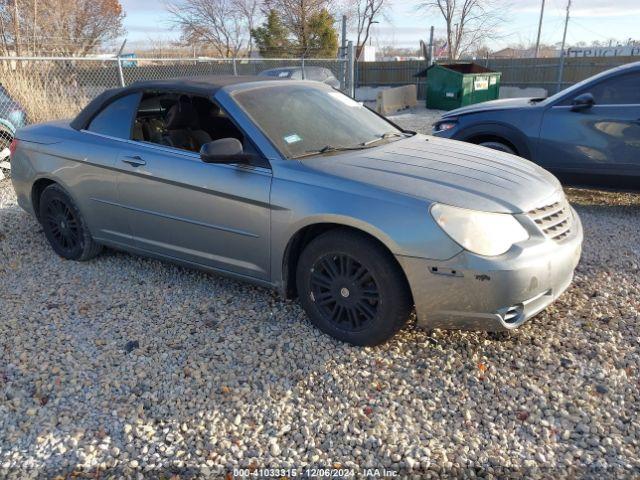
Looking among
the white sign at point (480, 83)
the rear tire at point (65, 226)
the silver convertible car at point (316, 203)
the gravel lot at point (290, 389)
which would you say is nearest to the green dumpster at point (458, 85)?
the white sign at point (480, 83)

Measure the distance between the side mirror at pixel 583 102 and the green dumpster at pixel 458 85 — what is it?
11.7m

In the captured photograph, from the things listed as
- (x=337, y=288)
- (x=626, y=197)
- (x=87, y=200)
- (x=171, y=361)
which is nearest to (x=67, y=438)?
(x=171, y=361)

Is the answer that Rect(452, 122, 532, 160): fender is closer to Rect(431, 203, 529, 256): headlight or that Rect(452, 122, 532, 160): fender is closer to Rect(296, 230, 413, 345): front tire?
Rect(431, 203, 529, 256): headlight

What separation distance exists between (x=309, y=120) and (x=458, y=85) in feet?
47.7

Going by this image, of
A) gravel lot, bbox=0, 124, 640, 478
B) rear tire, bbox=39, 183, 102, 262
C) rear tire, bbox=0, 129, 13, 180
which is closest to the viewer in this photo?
gravel lot, bbox=0, 124, 640, 478

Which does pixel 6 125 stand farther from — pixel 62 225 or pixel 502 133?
pixel 502 133

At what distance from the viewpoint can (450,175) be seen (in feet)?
10.6

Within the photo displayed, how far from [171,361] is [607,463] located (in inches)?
92.1

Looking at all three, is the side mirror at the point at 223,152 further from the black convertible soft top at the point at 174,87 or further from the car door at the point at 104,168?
the car door at the point at 104,168

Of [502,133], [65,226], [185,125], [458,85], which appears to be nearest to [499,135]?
[502,133]

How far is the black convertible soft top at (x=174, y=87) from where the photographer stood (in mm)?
3846

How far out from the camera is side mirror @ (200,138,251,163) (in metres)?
3.29

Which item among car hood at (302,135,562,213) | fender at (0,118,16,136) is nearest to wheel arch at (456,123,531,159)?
car hood at (302,135,562,213)

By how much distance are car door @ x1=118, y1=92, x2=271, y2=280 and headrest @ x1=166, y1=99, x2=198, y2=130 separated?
38 cm
